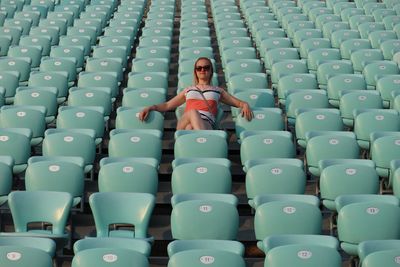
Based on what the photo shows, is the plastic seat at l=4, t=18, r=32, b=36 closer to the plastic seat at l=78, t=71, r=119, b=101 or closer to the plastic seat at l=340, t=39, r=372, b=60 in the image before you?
the plastic seat at l=78, t=71, r=119, b=101

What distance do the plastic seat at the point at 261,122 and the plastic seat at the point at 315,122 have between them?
23 centimetres

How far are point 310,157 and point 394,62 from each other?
390 cm

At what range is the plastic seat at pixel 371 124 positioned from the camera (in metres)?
9.91

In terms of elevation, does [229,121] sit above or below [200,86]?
below

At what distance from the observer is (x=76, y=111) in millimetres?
9906

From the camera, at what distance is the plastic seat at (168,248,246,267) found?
6250mm

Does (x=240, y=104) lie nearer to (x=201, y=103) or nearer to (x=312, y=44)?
(x=201, y=103)

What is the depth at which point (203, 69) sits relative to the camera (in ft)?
31.8

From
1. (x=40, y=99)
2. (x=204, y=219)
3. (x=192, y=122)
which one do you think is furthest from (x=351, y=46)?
(x=204, y=219)

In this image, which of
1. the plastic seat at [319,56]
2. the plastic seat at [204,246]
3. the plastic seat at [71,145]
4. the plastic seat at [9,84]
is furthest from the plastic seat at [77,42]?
the plastic seat at [204,246]

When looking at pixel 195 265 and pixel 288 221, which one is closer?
pixel 195 265

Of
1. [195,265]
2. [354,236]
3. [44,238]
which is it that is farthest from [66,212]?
[354,236]

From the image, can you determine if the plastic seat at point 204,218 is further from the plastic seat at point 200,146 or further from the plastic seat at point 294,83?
the plastic seat at point 294,83

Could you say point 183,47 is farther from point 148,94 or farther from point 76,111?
point 76,111
